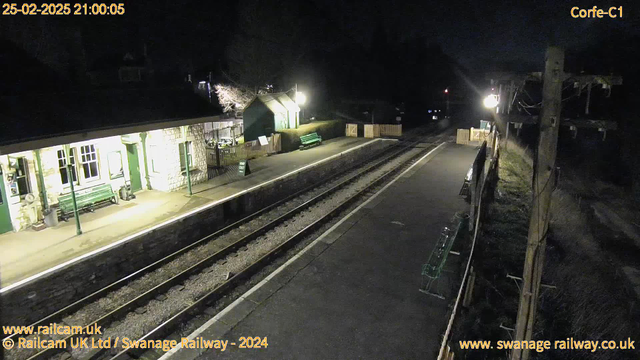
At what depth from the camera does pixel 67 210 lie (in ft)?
38.8

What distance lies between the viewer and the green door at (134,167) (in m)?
Result: 14.2

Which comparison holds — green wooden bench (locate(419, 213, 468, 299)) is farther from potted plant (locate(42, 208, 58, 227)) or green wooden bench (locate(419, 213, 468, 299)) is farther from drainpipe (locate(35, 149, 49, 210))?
drainpipe (locate(35, 149, 49, 210))

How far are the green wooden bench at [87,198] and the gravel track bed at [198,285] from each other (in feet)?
16.7

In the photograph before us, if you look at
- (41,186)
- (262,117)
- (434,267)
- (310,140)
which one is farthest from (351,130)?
(434,267)

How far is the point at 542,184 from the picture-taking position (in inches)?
193

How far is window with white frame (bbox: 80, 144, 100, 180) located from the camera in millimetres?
12677

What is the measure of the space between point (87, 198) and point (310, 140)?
15126mm

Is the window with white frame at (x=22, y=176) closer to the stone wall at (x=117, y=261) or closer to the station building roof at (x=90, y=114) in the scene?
the station building roof at (x=90, y=114)

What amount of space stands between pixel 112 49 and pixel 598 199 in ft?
140

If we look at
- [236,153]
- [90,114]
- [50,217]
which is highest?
[90,114]

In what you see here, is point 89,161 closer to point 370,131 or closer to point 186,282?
point 186,282

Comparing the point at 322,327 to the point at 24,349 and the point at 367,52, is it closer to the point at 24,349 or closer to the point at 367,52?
the point at 24,349

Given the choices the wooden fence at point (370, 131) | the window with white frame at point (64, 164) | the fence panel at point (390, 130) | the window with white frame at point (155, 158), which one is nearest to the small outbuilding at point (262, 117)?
the wooden fence at point (370, 131)

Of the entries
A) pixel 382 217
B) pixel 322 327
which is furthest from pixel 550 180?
pixel 382 217
